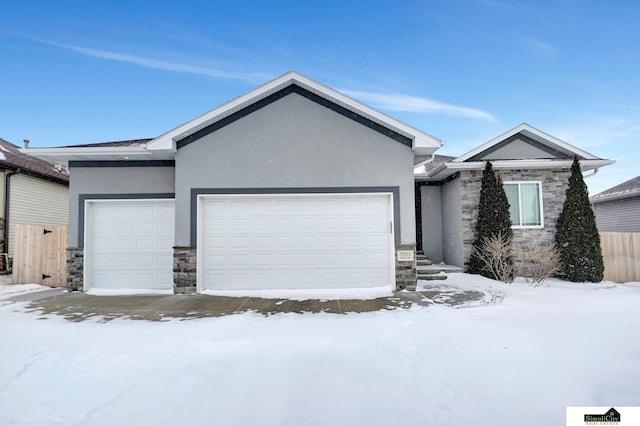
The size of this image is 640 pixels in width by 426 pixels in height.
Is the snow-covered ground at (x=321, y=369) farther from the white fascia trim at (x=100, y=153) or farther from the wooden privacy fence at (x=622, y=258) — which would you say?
the wooden privacy fence at (x=622, y=258)

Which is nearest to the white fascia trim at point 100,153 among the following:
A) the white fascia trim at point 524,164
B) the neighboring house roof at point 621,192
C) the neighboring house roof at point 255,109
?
the neighboring house roof at point 255,109

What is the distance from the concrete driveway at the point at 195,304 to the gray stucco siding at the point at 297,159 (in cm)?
159

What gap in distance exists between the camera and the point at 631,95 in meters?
13.5

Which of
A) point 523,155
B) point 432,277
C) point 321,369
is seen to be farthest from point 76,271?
point 523,155

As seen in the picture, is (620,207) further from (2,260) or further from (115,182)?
(2,260)

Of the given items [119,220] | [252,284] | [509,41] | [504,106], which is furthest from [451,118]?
[119,220]

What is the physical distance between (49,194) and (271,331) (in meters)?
14.7

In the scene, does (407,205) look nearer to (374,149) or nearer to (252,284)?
(374,149)

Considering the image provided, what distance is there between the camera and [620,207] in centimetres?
1483

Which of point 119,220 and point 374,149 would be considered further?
point 119,220

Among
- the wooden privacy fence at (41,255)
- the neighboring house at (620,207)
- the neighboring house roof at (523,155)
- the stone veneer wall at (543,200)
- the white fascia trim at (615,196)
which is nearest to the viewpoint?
A: the wooden privacy fence at (41,255)

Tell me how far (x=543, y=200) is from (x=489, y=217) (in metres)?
2.08

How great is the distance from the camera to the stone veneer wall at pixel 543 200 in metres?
10.1

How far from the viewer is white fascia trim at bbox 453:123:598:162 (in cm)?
1014
